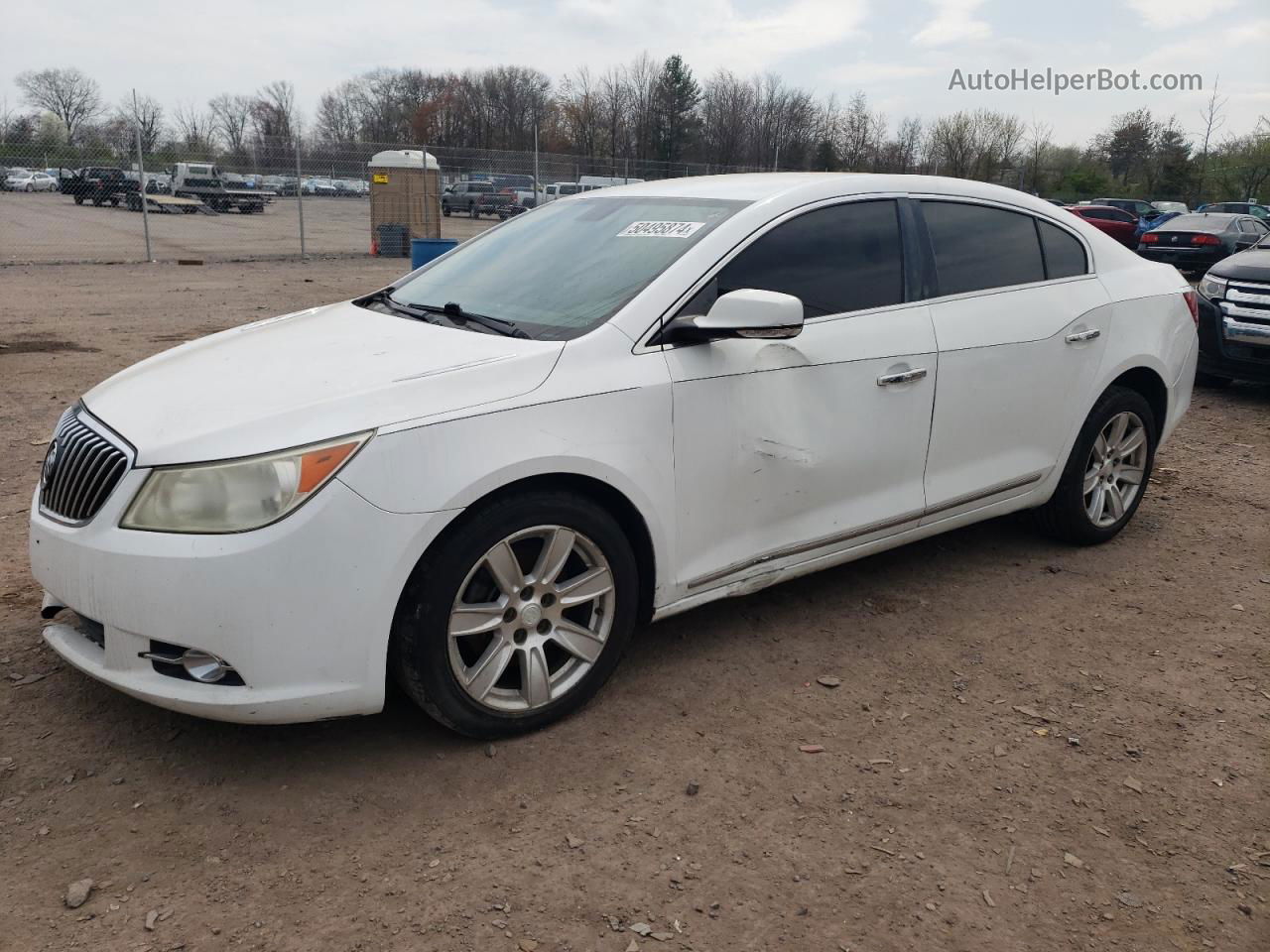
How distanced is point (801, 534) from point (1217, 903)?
1619 millimetres

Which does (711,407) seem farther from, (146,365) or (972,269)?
(146,365)

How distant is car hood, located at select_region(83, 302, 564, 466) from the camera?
103 inches

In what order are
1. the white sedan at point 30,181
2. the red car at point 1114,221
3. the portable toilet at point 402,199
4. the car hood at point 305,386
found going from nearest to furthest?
the car hood at point 305,386, the portable toilet at point 402,199, the red car at point 1114,221, the white sedan at point 30,181

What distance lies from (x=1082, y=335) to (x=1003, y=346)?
0.57 meters

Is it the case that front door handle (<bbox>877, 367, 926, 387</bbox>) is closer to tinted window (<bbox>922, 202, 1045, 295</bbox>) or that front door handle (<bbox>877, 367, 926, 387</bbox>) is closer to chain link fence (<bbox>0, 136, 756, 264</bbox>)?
tinted window (<bbox>922, 202, 1045, 295</bbox>)

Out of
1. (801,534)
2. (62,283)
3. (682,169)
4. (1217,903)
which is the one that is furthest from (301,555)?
(682,169)

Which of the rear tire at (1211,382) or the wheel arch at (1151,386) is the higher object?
the wheel arch at (1151,386)

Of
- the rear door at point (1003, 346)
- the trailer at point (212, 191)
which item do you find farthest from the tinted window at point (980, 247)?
the trailer at point (212, 191)

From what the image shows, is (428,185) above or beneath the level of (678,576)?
above

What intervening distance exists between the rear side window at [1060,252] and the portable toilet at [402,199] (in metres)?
17.4

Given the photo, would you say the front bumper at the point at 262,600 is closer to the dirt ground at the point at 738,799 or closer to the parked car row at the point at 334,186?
the dirt ground at the point at 738,799

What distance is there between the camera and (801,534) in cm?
356

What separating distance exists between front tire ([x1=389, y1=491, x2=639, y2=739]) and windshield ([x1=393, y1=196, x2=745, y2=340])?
0.64 m

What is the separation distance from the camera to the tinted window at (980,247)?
4004 millimetres
